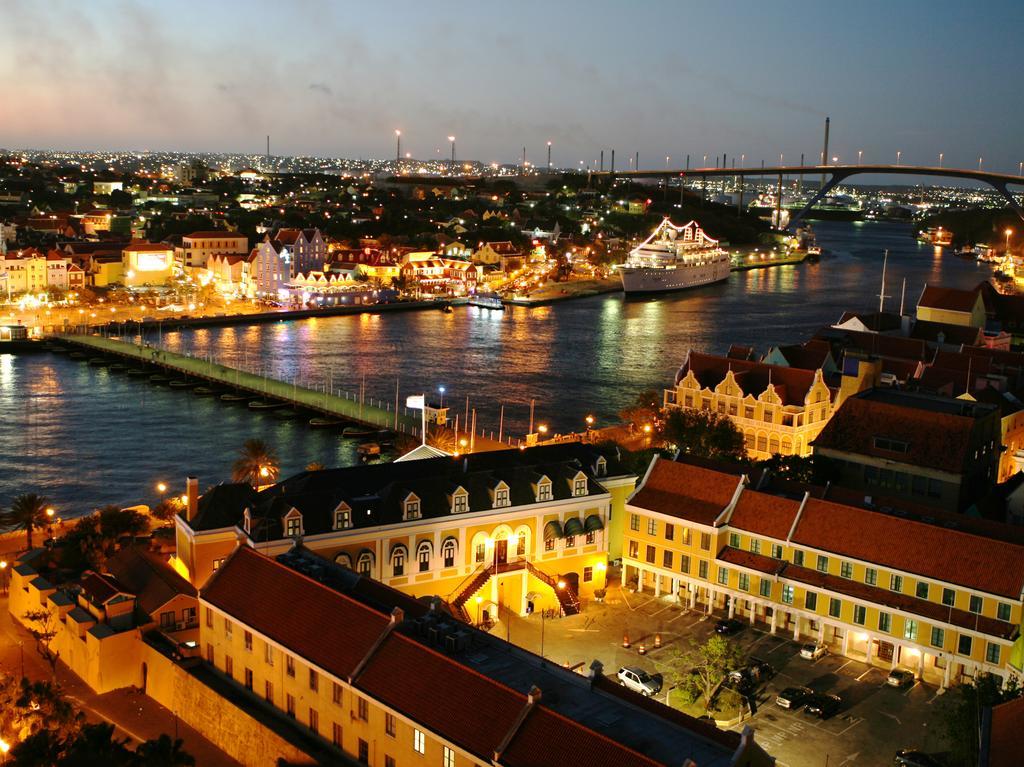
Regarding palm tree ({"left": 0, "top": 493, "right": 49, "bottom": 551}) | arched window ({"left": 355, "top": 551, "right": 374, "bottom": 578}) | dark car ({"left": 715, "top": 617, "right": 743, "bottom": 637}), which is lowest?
dark car ({"left": 715, "top": 617, "right": 743, "bottom": 637})

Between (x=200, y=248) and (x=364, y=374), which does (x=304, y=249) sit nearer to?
(x=200, y=248)

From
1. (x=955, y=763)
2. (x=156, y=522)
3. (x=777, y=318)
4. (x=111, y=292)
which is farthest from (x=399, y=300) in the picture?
(x=955, y=763)

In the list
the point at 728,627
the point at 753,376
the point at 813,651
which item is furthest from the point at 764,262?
the point at 813,651

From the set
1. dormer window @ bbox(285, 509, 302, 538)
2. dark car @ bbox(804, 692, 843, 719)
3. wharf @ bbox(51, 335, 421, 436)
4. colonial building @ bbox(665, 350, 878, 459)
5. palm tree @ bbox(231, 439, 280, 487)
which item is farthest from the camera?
wharf @ bbox(51, 335, 421, 436)

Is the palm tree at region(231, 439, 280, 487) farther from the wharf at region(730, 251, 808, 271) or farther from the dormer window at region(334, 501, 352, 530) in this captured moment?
the wharf at region(730, 251, 808, 271)

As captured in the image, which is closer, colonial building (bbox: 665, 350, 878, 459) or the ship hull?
colonial building (bbox: 665, 350, 878, 459)

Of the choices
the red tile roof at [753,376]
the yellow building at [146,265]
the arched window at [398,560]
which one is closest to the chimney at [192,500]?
the arched window at [398,560]

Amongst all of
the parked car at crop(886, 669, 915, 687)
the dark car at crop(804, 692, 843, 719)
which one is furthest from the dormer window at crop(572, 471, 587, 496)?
the parked car at crop(886, 669, 915, 687)
